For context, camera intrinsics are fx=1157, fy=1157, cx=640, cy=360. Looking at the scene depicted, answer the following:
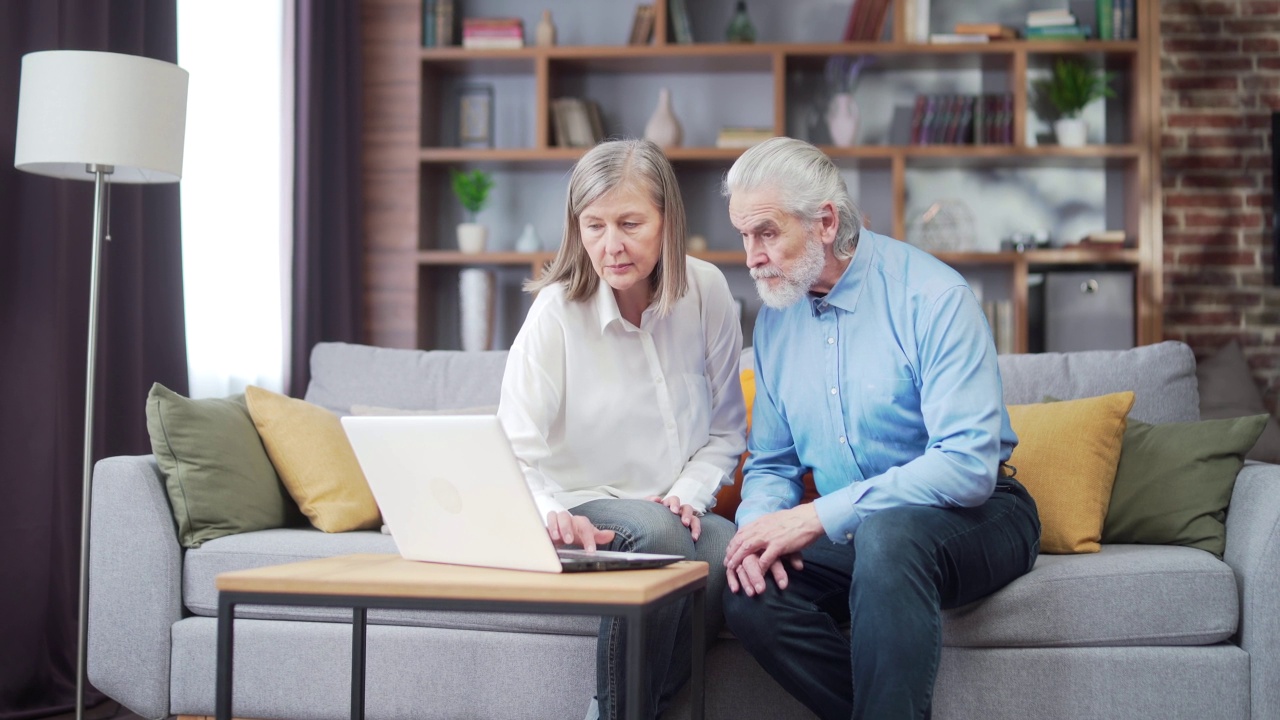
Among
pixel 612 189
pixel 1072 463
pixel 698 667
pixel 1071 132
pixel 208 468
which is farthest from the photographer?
pixel 1071 132

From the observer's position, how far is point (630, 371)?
2115 millimetres

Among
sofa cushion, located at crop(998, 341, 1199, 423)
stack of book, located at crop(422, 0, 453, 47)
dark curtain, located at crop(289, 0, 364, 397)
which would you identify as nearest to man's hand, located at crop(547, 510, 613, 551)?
sofa cushion, located at crop(998, 341, 1199, 423)

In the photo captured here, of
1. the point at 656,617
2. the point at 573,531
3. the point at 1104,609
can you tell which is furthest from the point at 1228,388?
the point at 573,531

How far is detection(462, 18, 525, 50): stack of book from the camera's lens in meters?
4.35

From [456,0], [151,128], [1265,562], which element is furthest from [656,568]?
[456,0]

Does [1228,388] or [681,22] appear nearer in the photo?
[1228,388]

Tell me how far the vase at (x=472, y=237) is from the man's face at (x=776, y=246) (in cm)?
258

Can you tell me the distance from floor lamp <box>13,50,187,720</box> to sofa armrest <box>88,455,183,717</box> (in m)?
0.08

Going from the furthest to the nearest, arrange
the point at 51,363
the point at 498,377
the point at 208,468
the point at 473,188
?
1. the point at 473,188
2. the point at 498,377
3. the point at 51,363
4. the point at 208,468

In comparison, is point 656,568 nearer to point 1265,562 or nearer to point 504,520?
point 504,520

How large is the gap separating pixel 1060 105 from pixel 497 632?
123 inches

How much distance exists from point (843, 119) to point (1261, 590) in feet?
8.79

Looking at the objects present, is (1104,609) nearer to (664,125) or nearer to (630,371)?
(630,371)

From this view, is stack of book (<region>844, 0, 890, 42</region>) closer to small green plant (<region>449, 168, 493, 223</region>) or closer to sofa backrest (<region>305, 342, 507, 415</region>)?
small green plant (<region>449, 168, 493, 223</region>)
